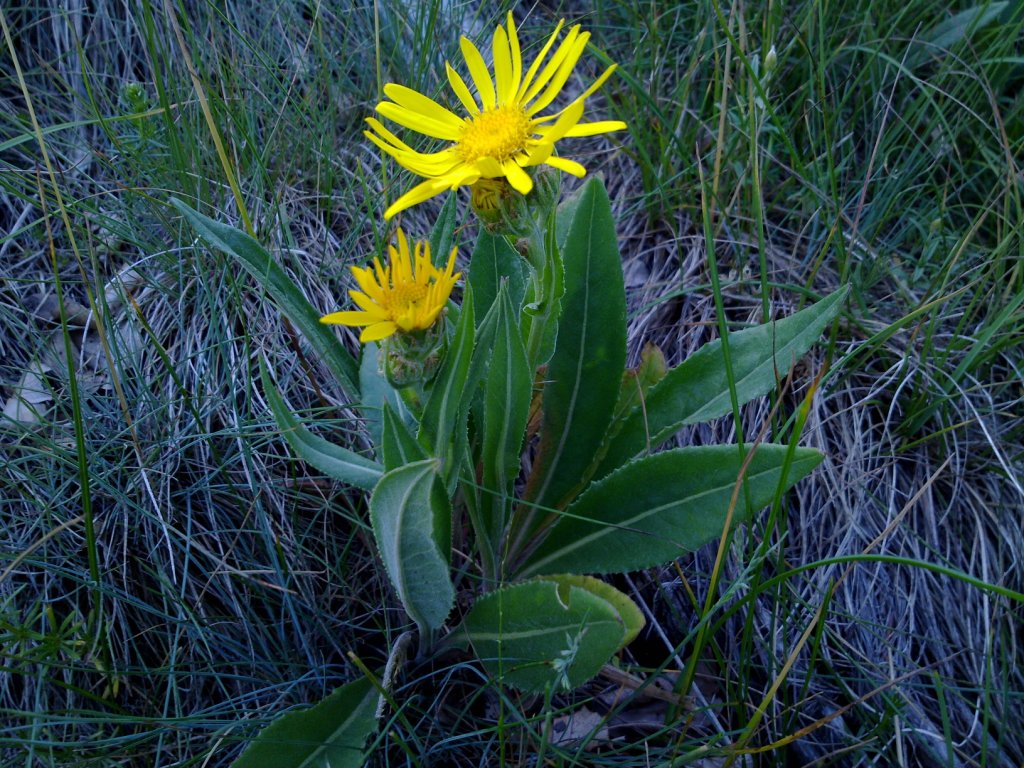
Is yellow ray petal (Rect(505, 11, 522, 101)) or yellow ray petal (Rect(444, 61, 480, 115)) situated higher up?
yellow ray petal (Rect(505, 11, 522, 101))

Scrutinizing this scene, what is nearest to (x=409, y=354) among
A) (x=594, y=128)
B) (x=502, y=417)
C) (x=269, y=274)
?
(x=502, y=417)

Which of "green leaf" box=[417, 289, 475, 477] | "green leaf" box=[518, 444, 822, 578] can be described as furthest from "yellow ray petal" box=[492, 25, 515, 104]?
"green leaf" box=[518, 444, 822, 578]

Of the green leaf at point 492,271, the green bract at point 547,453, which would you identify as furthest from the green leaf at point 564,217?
the green leaf at point 492,271

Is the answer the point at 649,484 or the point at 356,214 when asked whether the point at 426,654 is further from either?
the point at 356,214

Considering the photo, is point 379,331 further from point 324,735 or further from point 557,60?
Result: point 324,735

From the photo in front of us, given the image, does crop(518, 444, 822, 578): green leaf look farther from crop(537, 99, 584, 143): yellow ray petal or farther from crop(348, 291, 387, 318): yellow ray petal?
crop(537, 99, 584, 143): yellow ray petal

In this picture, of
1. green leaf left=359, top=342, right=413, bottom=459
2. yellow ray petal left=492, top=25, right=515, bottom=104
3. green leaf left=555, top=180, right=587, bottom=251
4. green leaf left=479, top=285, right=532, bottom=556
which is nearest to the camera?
green leaf left=479, top=285, right=532, bottom=556

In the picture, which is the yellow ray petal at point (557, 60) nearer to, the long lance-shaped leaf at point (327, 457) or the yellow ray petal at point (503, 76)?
the yellow ray petal at point (503, 76)

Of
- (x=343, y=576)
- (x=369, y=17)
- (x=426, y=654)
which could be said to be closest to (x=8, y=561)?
(x=343, y=576)
